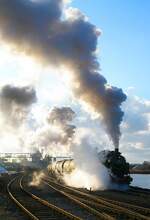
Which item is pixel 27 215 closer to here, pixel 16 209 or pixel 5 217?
pixel 5 217

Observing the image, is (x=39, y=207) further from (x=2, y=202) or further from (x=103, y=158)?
(x=103, y=158)

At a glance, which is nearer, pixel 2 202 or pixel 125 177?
pixel 2 202

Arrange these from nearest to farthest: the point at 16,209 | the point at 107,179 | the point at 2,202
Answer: the point at 16,209, the point at 2,202, the point at 107,179

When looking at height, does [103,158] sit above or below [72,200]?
above

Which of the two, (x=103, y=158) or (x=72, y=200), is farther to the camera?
(x=103, y=158)

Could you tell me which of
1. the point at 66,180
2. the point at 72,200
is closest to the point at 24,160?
the point at 66,180

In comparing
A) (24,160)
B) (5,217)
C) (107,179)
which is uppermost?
(24,160)

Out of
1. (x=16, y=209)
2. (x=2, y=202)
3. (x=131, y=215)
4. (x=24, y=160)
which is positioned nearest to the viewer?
(x=131, y=215)

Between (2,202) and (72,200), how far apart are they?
159 inches

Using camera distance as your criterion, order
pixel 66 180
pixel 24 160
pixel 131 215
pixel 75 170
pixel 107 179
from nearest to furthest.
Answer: pixel 131 215
pixel 107 179
pixel 75 170
pixel 66 180
pixel 24 160

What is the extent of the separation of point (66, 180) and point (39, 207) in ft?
75.4

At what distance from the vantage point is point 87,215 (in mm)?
18344

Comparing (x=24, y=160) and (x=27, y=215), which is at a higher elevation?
(x=24, y=160)

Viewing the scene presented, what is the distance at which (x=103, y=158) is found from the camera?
35.8 metres
